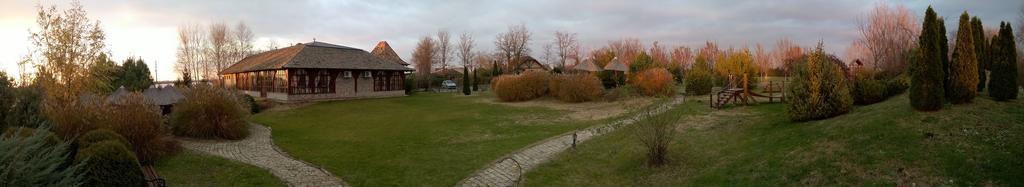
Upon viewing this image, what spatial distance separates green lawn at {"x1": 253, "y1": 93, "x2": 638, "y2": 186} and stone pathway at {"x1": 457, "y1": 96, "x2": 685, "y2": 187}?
32cm

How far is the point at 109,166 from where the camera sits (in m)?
6.60

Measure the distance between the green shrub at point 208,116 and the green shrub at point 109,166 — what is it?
262 inches

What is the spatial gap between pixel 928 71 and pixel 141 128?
1494 centimetres

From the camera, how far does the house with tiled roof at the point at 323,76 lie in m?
29.8

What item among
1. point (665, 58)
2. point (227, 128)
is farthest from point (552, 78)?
point (665, 58)

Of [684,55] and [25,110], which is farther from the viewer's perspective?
[684,55]

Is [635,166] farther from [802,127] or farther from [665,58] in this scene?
[665,58]

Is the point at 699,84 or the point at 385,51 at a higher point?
the point at 385,51

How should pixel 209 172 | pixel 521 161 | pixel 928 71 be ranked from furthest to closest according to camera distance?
pixel 521 161 < pixel 928 71 < pixel 209 172

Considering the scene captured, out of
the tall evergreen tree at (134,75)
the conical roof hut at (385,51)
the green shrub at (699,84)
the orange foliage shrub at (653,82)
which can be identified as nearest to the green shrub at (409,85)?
the conical roof hut at (385,51)

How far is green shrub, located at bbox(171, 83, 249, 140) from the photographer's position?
1312 cm

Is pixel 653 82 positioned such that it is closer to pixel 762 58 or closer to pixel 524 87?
pixel 524 87

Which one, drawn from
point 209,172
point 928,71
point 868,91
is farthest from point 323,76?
point 928,71

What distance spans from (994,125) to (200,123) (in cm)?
1634
